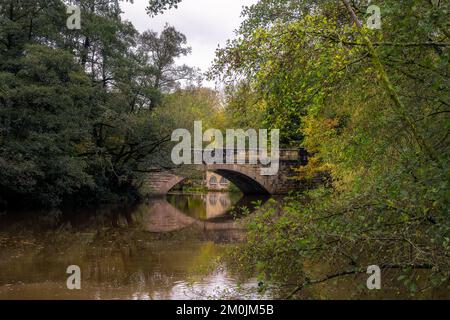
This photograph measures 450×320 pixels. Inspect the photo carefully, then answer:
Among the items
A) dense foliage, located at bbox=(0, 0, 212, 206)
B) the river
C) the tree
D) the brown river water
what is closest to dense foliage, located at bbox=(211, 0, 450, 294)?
the brown river water

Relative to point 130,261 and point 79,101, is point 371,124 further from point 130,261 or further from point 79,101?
point 79,101

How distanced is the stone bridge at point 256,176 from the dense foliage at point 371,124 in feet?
76.1

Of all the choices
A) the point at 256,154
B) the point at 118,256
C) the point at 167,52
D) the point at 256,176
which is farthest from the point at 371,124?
the point at 256,176

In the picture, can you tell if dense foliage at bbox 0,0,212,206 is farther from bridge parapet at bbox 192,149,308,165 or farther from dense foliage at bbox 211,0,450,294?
dense foliage at bbox 211,0,450,294

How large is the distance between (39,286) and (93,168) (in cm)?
1355

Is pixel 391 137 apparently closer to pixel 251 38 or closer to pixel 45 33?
pixel 251 38

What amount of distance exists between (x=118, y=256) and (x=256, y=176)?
2014 cm

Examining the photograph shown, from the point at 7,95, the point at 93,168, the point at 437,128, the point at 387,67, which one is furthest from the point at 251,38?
the point at 93,168

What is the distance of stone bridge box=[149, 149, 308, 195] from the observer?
2917 centimetres

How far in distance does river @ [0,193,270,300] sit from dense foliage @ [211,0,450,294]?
2.48 ft

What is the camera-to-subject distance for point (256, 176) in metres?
30.5

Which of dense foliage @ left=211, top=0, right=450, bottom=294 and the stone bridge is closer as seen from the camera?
dense foliage @ left=211, top=0, right=450, bottom=294

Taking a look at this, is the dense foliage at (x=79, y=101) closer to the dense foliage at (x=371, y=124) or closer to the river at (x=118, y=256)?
the river at (x=118, y=256)

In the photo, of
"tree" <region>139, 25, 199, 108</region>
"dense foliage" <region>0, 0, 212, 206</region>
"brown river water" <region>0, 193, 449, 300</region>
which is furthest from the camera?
"tree" <region>139, 25, 199, 108</region>
